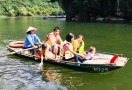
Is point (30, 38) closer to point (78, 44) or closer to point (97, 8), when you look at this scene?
point (78, 44)

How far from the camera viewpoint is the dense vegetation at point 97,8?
151ft

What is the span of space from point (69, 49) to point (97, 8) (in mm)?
41167

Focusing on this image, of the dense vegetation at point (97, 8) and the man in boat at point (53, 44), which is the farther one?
the dense vegetation at point (97, 8)

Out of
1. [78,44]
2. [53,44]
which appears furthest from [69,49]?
[53,44]

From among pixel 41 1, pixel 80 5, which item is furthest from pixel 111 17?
pixel 41 1

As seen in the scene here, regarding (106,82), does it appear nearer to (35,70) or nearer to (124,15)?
(35,70)

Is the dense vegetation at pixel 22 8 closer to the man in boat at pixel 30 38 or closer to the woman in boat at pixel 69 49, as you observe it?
the man in boat at pixel 30 38

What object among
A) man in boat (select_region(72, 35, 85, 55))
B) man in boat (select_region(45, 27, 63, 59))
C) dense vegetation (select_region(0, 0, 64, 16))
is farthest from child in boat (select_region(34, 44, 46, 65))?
dense vegetation (select_region(0, 0, 64, 16))

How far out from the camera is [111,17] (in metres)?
48.0

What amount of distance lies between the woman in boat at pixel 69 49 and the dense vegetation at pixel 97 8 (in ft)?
114

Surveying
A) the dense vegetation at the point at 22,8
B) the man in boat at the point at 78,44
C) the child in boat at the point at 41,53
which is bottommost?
the dense vegetation at the point at 22,8

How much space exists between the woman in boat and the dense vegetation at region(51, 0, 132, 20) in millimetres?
34830

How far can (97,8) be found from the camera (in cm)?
4978

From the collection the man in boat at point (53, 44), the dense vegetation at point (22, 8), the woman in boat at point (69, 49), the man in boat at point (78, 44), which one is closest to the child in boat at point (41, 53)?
the man in boat at point (53, 44)
